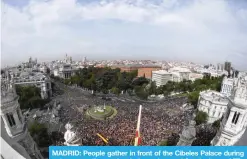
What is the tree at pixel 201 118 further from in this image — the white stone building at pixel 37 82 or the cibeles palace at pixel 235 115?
the white stone building at pixel 37 82

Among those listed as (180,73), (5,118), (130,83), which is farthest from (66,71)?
(5,118)

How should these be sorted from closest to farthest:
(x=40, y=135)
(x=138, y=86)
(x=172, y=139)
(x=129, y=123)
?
1. (x=40, y=135)
2. (x=172, y=139)
3. (x=129, y=123)
4. (x=138, y=86)

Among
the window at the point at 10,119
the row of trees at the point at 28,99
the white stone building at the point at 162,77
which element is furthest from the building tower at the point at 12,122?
the white stone building at the point at 162,77

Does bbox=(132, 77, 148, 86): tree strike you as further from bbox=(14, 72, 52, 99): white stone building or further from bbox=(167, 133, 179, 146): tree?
bbox=(167, 133, 179, 146): tree

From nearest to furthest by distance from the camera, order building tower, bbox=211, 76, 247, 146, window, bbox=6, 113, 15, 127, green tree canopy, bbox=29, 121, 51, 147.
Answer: window, bbox=6, 113, 15, 127 → building tower, bbox=211, 76, 247, 146 → green tree canopy, bbox=29, 121, 51, 147

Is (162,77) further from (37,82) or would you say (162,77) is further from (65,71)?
(37,82)

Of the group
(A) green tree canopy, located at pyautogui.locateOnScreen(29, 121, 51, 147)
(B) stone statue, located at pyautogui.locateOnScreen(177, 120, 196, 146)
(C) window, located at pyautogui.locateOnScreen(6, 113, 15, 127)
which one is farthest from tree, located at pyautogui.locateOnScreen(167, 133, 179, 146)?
(C) window, located at pyautogui.locateOnScreen(6, 113, 15, 127)

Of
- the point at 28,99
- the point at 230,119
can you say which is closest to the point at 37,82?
the point at 28,99

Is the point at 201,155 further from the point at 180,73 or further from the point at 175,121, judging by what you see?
the point at 180,73
